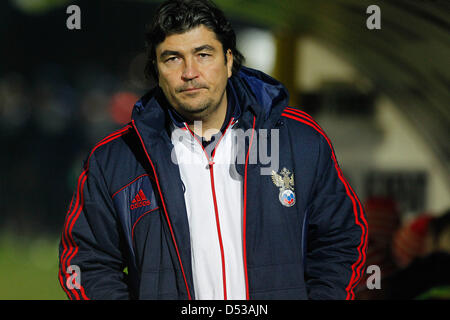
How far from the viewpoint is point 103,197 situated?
2.29m

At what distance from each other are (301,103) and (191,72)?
13.7 ft

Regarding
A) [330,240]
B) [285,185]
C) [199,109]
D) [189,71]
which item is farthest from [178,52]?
[330,240]

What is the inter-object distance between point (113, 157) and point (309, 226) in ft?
2.98

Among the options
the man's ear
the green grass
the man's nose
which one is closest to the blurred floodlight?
the green grass

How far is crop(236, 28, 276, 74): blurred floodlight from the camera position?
24.1ft

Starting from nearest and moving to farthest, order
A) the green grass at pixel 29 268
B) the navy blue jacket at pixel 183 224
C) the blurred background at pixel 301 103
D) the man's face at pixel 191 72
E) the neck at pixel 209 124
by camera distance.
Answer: the navy blue jacket at pixel 183 224 → the man's face at pixel 191 72 → the neck at pixel 209 124 → the blurred background at pixel 301 103 → the green grass at pixel 29 268

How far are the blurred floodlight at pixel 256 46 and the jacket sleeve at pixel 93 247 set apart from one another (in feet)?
17.1

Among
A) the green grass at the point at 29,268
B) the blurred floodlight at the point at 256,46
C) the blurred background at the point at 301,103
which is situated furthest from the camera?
the green grass at the point at 29,268

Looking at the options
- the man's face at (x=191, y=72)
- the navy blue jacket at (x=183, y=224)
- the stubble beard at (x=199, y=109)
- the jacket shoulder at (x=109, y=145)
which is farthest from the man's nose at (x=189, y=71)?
the jacket shoulder at (x=109, y=145)

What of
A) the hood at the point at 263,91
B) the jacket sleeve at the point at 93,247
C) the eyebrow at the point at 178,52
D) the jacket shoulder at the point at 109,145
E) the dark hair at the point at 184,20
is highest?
the dark hair at the point at 184,20

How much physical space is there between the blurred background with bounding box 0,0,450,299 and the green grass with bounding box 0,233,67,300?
3 cm

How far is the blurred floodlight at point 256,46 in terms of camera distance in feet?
24.1

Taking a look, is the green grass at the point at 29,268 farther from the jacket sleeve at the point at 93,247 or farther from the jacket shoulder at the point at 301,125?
the jacket shoulder at the point at 301,125
